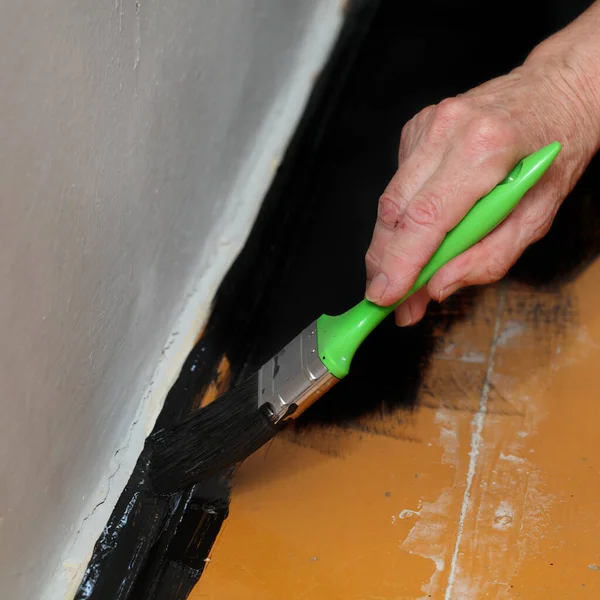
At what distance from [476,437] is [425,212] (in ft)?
1.05

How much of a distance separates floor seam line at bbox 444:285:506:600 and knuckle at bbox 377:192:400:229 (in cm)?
28

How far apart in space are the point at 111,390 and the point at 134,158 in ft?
0.89

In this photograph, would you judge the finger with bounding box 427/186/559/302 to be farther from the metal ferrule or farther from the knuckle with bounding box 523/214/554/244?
the metal ferrule

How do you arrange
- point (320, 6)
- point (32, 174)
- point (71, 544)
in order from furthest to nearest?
point (320, 6) < point (71, 544) < point (32, 174)

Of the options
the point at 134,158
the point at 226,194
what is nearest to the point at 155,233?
the point at 134,158

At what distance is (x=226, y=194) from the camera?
115cm

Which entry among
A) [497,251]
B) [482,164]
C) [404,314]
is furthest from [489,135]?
[404,314]

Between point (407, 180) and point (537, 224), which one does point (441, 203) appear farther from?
point (537, 224)

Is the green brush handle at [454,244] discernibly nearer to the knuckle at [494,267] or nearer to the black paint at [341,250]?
the knuckle at [494,267]

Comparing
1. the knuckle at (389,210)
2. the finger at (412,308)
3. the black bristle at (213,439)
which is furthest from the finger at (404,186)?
the black bristle at (213,439)

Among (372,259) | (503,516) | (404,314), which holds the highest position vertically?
(372,259)

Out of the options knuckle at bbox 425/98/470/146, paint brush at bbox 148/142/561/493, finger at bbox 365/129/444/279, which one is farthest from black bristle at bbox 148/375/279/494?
knuckle at bbox 425/98/470/146

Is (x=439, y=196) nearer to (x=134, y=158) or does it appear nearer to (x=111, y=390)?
(x=134, y=158)

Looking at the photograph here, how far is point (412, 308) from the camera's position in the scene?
0.91 m
